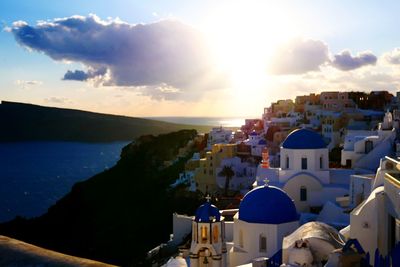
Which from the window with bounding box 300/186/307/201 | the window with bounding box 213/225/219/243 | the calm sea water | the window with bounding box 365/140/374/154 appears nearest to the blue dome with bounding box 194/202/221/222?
the window with bounding box 213/225/219/243

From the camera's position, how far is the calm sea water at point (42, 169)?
234 ft

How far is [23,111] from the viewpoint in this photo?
115625 millimetres

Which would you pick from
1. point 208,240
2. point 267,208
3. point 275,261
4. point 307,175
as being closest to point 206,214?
point 208,240

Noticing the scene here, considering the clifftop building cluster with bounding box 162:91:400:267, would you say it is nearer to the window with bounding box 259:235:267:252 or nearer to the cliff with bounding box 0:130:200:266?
the window with bounding box 259:235:267:252

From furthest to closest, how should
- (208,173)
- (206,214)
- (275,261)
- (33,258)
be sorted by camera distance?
(208,173) < (206,214) < (275,261) < (33,258)

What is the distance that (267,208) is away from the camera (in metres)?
17.3

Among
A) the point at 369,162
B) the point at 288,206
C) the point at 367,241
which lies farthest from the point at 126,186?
the point at 367,241

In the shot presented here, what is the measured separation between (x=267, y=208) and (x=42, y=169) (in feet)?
281

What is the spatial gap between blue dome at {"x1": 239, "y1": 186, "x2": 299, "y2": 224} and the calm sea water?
51.8 meters

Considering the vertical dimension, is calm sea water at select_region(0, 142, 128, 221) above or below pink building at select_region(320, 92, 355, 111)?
below

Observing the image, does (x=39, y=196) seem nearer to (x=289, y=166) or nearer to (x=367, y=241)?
(x=289, y=166)

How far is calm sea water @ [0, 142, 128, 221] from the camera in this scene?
2805 inches

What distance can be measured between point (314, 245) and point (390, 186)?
8.56 ft

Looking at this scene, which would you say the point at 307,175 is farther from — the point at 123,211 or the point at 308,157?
the point at 123,211
